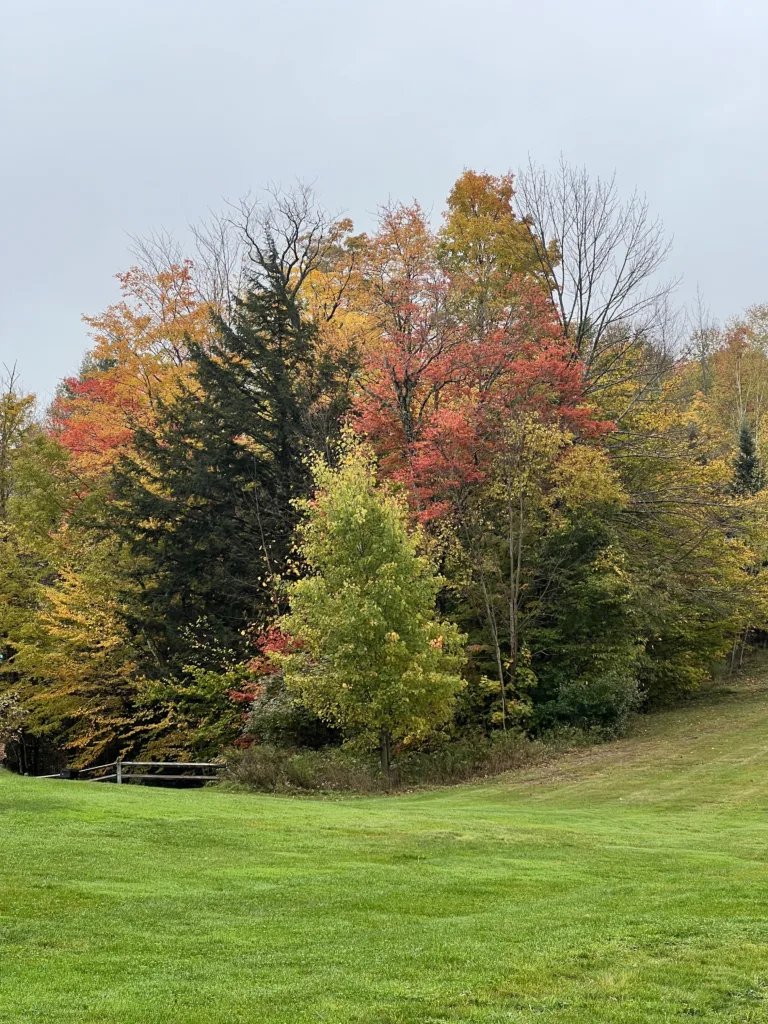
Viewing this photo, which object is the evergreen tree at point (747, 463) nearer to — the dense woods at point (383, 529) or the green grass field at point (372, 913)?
the dense woods at point (383, 529)

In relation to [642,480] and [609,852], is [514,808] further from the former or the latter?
[642,480]

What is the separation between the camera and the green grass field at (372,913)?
591 centimetres

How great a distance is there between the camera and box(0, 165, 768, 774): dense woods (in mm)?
22906

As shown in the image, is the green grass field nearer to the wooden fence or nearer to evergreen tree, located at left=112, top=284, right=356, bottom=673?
the wooden fence

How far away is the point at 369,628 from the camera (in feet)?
69.7

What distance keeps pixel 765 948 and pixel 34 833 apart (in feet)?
28.8

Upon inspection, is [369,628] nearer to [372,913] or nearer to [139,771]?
[139,771]

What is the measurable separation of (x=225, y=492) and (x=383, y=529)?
33.6ft

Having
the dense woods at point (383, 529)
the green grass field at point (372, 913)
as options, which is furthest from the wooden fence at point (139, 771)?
the green grass field at point (372, 913)

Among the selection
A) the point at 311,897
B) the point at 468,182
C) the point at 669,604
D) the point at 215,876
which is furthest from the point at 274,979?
the point at 468,182

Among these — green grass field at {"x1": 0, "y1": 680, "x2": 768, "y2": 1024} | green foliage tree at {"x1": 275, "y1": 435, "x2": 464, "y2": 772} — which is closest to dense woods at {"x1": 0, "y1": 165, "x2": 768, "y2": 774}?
green foliage tree at {"x1": 275, "y1": 435, "x2": 464, "y2": 772}

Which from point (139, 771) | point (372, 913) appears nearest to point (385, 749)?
point (139, 771)

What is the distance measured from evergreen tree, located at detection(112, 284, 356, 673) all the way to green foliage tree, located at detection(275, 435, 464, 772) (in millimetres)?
7149

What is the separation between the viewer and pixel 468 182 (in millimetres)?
38250
